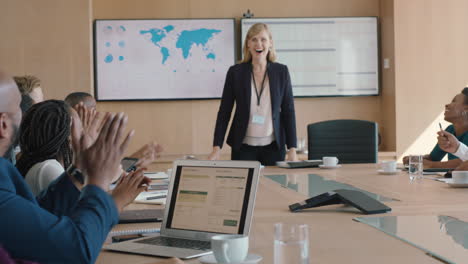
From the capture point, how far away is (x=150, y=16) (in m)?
6.81

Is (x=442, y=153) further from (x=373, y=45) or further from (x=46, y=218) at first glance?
(x=46, y=218)

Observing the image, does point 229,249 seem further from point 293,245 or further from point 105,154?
point 105,154

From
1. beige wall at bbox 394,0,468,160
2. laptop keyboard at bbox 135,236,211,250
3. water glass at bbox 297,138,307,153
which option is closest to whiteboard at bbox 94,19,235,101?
water glass at bbox 297,138,307,153

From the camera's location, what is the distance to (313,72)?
699 cm

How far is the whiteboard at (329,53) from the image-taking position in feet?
22.7

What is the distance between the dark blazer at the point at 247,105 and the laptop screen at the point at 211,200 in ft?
9.14

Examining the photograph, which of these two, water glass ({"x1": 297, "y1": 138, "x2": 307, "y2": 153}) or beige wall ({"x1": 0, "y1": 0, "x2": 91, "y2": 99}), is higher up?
beige wall ({"x1": 0, "y1": 0, "x2": 91, "y2": 99})

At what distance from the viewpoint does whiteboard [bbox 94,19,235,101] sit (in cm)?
673

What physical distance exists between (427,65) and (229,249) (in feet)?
19.7

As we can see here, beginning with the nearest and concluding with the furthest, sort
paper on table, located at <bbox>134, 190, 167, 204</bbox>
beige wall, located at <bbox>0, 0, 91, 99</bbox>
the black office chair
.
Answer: paper on table, located at <bbox>134, 190, 167, 204</bbox>, the black office chair, beige wall, located at <bbox>0, 0, 91, 99</bbox>

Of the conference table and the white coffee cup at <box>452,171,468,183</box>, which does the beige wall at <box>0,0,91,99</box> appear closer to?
the conference table

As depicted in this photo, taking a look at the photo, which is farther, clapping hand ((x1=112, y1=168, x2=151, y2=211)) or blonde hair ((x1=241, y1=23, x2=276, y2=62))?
blonde hair ((x1=241, y1=23, x2=276, y2=62))

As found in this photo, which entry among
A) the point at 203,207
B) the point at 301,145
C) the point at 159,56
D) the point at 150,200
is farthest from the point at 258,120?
the point at 203,207

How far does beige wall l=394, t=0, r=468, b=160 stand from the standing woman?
254 cm
